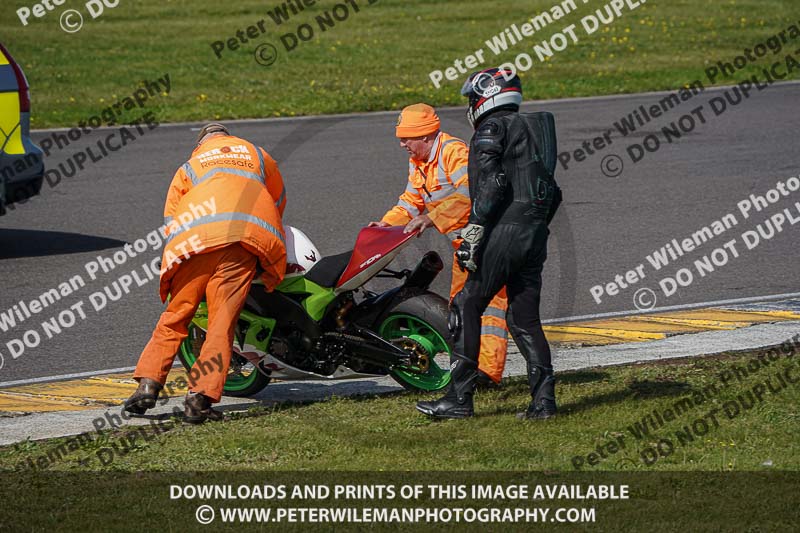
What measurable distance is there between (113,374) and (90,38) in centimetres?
2385

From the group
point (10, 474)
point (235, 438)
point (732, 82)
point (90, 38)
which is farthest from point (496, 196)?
point (90, 38)

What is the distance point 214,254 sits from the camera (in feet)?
22.5

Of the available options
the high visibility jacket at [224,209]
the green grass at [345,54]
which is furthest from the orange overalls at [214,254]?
the green grass at [345,54]

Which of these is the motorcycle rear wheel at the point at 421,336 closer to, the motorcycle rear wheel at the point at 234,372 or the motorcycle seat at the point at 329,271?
the motorcycle seat at the point at 329,271

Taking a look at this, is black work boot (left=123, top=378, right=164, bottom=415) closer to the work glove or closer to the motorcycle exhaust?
the motorcycle exhaust

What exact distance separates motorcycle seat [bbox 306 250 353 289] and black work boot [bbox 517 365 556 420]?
1275mm

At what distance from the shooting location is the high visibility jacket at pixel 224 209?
6.81m

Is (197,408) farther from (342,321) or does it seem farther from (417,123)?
(417,123)

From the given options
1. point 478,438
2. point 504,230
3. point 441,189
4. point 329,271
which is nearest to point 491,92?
point 504,230

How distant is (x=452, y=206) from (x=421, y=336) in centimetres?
80

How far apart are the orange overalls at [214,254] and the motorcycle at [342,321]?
30cm

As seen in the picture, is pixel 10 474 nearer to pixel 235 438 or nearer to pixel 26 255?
pixel 235 438

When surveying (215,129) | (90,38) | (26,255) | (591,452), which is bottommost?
(591,452)

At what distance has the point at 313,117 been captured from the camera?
2059 cm
